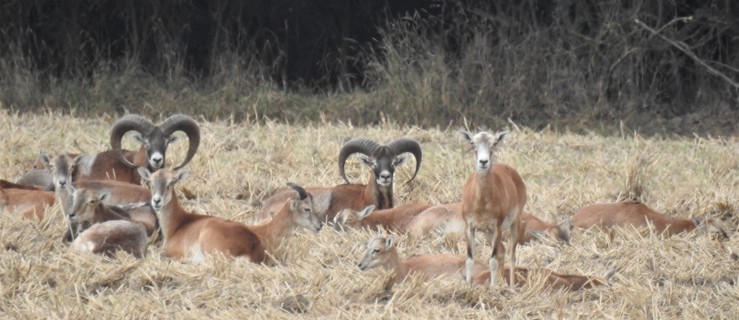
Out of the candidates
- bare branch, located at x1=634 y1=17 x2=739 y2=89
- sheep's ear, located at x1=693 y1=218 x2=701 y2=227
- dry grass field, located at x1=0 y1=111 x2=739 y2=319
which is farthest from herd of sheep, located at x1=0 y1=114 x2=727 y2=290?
bare branch, located at x1=634 y1=17 x2=739 y2=89

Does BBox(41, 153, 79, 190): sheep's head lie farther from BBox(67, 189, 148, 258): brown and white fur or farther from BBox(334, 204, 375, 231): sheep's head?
BBox(334, 204, 375, 231): sheep's head

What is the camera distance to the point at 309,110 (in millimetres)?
21688

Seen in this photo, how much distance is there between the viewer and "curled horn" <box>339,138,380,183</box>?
14.5 m

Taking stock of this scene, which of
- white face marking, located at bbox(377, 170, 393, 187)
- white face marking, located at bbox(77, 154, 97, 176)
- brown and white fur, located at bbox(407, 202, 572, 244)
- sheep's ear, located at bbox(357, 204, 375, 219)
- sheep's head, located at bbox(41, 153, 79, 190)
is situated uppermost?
sheep's head, located at bbox(41, 153, 79, 190)

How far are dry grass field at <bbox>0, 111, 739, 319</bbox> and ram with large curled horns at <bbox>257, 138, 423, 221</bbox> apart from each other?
14.6 inches

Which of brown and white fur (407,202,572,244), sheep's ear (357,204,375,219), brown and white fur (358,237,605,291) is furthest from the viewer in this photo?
sheep's ear (357,204,375,219)

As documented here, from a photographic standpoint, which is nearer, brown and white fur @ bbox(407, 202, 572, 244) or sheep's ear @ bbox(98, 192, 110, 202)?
sheep's ear @ bbox(98, 192, 110, 202)

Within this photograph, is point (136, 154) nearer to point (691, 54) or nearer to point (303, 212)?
point (303, 212)

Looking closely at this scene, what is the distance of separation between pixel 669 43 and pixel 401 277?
43.8 ft

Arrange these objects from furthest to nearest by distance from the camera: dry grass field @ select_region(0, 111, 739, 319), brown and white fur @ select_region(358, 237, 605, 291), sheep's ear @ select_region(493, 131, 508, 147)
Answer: brown and white fur @ select_region(358, 237, 605, 291) < sheep's ear @ select_region(493, 131, 508, 147) < dry grass field @ select_region(0, 111, 739, 319)

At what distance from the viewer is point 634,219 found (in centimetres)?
1255

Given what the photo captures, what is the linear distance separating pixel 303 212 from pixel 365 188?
7.24 feet

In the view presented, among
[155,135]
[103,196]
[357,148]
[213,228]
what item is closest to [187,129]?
[155,135]

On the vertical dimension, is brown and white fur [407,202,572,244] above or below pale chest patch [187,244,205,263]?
below
